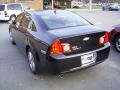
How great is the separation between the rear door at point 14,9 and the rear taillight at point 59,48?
13563 millimetres

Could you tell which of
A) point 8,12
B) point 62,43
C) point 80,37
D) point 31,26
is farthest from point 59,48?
point 8,12

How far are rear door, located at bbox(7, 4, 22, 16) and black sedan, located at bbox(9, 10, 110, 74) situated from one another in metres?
11.9

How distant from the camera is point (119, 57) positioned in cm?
661

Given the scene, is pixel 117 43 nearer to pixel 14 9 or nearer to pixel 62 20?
pixel 62 20

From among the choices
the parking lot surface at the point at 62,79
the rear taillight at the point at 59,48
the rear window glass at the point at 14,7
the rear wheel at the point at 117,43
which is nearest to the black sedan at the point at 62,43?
the rear taillight at the point at 59,48

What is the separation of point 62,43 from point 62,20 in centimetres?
127

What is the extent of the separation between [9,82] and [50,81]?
3.09 ft


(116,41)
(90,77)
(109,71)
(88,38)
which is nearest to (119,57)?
(116,41)

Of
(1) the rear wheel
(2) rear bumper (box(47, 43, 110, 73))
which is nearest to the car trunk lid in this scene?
(2) rear bumper (box(47, 43, 110, 73))

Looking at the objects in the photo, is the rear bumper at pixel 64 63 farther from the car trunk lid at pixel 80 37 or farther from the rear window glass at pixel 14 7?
the rear window glass at pixel 14 7

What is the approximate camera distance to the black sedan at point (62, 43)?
4.41 metres

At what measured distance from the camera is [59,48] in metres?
4.40

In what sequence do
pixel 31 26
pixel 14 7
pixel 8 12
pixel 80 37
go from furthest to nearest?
pixel 14 7 < pixel 8 12 < pixel 31 26 < pixel 80 37

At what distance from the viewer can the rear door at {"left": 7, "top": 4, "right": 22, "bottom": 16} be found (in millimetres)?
17269
